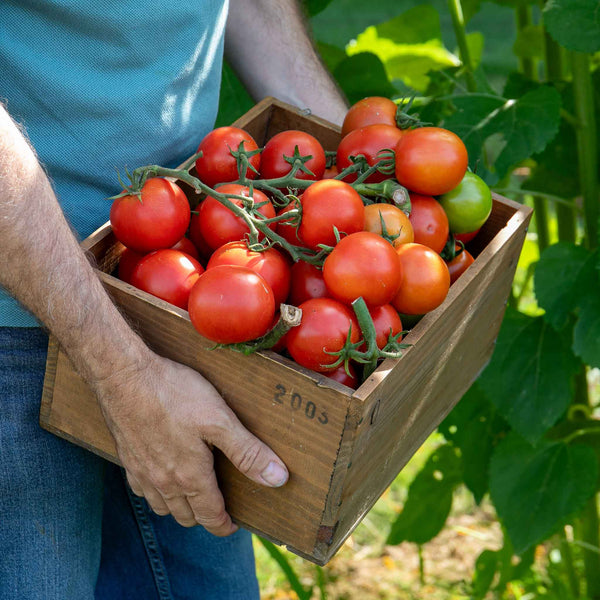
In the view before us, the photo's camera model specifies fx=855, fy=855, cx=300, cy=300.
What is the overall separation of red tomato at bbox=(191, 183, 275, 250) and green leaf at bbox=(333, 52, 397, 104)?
2.73 ft

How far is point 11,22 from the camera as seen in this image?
4.32 ft

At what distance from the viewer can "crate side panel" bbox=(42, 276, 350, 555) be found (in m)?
1.16

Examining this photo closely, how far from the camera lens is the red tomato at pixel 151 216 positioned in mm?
1301

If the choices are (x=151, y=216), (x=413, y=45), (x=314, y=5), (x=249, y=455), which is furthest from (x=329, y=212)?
(x=413, y=45)

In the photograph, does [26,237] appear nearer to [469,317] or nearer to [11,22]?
[11,22]

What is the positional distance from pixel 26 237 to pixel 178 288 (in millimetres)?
231

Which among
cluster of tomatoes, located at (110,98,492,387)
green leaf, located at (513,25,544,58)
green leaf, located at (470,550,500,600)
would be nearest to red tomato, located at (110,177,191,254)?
cluster of tomatoes, located at (110,98,492,387)

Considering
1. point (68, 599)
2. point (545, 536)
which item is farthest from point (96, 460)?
point (545, 536)

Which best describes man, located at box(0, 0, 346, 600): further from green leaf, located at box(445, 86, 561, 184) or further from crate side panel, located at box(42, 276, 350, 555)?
green leaf, located at box(445, 86, 561, 184)

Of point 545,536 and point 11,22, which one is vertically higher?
point 11,22

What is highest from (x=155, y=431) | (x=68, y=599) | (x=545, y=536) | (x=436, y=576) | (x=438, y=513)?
(x=155, y=431)

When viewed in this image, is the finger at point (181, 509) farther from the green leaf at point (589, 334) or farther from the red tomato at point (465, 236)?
the green leaf at point (589, 334)

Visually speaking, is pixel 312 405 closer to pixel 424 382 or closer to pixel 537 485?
pixel 424 382

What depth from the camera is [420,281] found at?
1.25m
